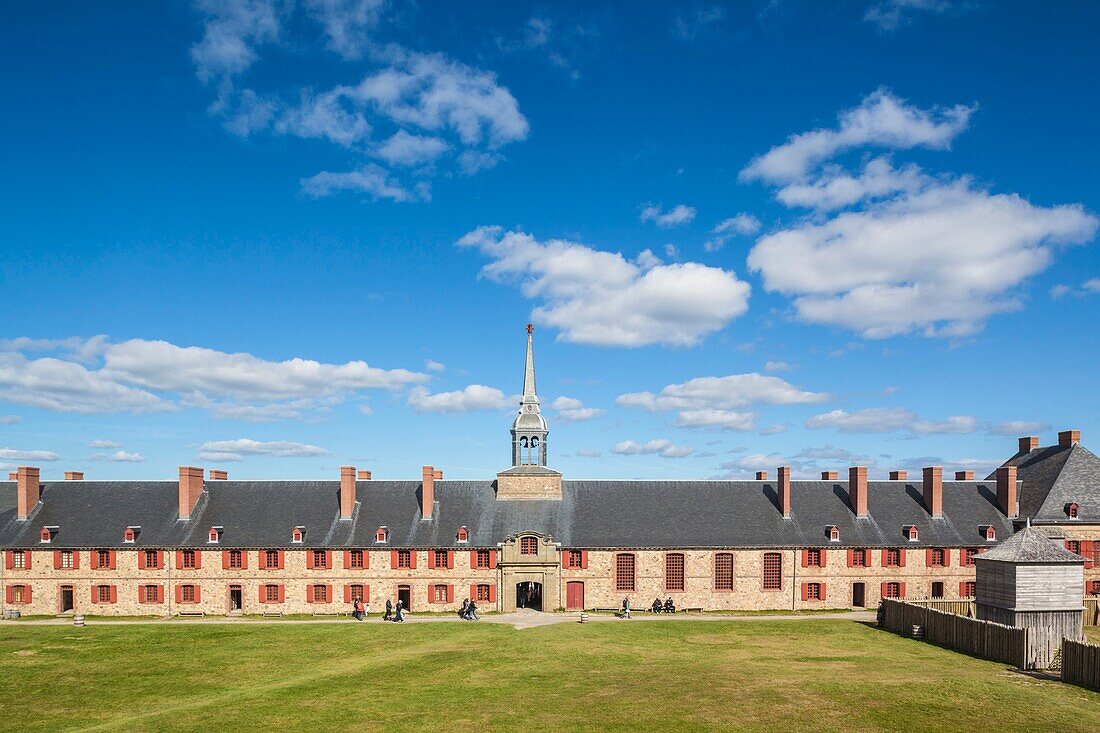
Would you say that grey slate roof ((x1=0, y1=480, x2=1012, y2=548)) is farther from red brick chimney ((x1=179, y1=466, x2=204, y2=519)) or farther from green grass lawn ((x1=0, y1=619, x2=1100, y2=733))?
green grass lawn ((x1=0, y1=619, x2=1100, y2=733))

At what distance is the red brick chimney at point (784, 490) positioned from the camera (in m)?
56.4

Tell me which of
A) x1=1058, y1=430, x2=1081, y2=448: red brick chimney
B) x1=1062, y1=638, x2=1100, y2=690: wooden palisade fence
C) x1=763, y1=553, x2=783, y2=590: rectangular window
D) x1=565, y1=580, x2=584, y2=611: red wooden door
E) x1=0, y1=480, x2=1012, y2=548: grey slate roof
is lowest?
x1=565, y1=580, x2=584, y2=611: red wooden door

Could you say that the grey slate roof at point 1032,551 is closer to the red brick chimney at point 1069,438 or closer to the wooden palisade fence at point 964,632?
the wooden palisade fence at point 964,632

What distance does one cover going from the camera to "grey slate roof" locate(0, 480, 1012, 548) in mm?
53938

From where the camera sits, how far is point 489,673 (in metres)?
33.2

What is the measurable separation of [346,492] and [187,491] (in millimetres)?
11156

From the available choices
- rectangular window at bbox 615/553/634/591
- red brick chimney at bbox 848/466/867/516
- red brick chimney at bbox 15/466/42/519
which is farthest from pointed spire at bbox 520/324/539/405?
red brick chimney at bbox 15/466/42/519

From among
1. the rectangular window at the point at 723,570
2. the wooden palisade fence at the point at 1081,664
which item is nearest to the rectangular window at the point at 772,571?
the rectangular window at the point at 723,570

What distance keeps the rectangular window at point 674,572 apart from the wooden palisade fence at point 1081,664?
25.1 meters

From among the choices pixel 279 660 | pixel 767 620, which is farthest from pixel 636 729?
pixel 767 620

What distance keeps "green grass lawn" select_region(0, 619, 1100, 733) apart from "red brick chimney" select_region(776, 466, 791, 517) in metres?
12.1

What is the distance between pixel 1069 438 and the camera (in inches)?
2301

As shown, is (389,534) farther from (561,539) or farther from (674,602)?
(674,602)

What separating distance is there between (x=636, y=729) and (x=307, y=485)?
1549 inches
